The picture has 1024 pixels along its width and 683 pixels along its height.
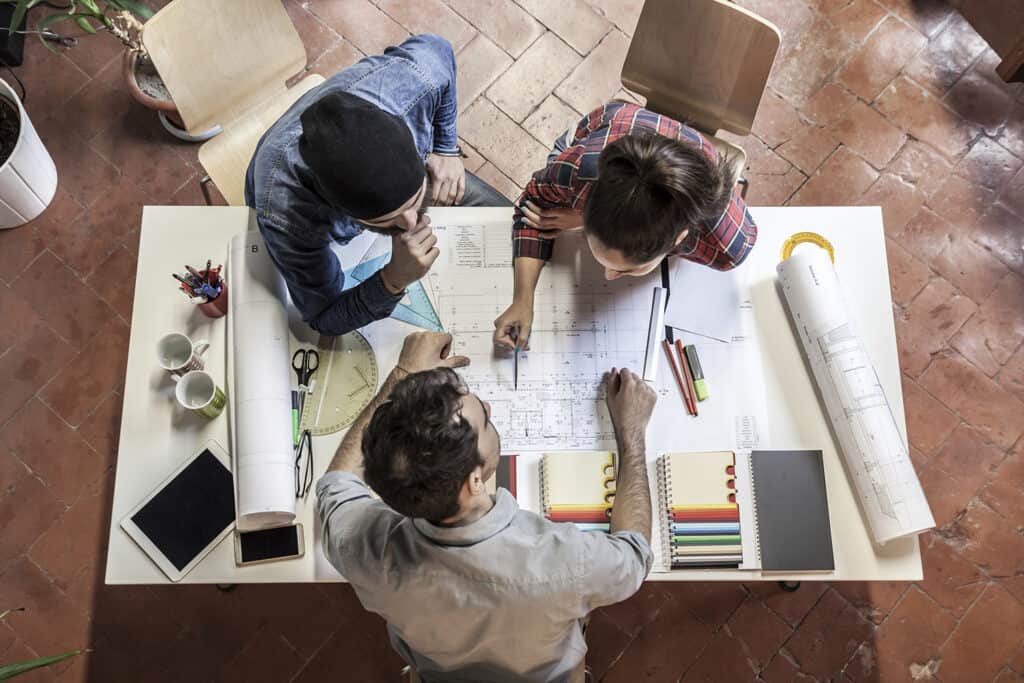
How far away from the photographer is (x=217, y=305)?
1927mm

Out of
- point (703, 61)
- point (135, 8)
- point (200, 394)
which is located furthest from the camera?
point (135, 8)

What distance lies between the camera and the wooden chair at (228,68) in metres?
2.06

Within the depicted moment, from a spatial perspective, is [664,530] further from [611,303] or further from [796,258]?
[796,258]

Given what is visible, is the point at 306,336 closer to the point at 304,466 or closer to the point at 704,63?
the point at 304,466

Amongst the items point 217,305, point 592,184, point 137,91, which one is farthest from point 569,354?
point 137,91

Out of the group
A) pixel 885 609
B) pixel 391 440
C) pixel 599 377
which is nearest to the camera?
pixel 391 440

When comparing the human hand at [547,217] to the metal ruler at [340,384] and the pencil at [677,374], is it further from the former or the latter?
the metal ruler at [340,384]

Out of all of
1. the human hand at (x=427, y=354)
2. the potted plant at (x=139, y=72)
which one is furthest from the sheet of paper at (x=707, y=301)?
the potted plant at (x=139, y=72)

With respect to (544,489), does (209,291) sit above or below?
above

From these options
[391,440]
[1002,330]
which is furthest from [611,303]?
[1002,330]

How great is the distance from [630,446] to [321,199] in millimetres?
943

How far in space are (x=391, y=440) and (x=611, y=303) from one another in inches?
31.8

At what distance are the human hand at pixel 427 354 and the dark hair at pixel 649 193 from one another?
19.5 inches

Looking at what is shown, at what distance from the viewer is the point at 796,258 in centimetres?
191
